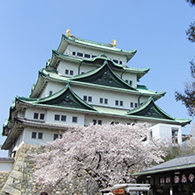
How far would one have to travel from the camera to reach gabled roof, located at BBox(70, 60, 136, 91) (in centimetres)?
3747

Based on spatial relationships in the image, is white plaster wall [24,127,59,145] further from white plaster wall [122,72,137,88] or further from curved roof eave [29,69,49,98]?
white plaster wall [122,72,137,88]

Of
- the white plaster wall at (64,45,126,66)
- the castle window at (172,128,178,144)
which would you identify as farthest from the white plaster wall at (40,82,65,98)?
the castle window at (172,128,178,144)

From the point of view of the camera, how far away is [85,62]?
4006 cm

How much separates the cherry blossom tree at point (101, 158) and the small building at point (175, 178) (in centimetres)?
353

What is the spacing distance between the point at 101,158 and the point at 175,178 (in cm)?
773

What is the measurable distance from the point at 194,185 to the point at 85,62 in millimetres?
27936

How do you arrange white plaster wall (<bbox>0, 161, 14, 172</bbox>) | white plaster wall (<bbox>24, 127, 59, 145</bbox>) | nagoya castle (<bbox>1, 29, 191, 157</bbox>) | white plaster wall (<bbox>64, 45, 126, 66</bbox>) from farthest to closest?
white plaster wall (<bbox>64, 45, 126, 66</bbox>), nagoya castle (<bbox>1, 29, 191, 157</bbox>), white plaster wall (<bbox>24, 127, 59, 145</bbox>), white plaster wall (<bbox>0, 161, 14, 172</bbox>)

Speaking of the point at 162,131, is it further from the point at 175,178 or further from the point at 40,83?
the point at 40,83

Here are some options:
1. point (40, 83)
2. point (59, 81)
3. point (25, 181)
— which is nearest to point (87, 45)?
point (59, 81)

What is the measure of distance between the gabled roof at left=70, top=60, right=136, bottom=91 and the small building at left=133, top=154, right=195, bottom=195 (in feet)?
65.6

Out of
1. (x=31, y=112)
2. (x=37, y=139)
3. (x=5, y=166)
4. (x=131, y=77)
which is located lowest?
(x=5, y=166)

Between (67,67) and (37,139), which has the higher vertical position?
(67,67)

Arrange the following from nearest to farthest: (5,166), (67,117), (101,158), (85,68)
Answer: (101,158)
(5,166)
(67,117)
(85,68)

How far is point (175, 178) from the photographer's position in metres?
16.8
